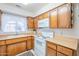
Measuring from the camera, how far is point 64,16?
3.59 feet

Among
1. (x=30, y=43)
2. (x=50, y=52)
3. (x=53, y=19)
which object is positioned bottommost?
(x=50, y=52)

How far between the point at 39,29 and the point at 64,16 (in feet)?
1.28

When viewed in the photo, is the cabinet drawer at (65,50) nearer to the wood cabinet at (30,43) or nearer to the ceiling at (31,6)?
the wood cabinet at (30,43)

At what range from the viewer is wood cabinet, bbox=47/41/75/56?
0.95 metres

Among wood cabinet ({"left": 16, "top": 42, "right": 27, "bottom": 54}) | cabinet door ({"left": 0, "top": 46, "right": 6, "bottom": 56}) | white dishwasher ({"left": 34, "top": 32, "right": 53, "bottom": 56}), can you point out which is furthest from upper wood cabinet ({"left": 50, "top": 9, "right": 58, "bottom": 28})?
cabinet door ({"left": 0, "top": 46, "right": 6, "bottom": 56})

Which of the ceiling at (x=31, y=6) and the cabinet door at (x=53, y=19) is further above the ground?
the ceiling at (x=31, y=6)

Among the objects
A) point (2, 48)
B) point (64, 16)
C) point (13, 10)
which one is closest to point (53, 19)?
point (64, 16)

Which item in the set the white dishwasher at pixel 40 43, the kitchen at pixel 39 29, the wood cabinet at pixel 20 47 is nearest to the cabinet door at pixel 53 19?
the kitchen at pixel 39 29

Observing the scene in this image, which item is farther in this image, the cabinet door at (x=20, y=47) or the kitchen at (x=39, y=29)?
the cabinet door at (x=20, y=47)

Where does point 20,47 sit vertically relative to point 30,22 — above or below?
below

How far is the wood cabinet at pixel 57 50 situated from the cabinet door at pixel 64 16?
0.30m

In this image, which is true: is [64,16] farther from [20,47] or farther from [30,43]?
[20,47]

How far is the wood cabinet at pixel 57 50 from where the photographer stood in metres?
0.95

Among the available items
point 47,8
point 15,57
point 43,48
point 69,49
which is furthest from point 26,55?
point 47,8
